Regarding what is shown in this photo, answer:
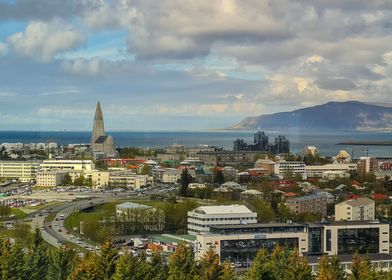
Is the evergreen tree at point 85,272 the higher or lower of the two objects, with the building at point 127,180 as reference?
higher

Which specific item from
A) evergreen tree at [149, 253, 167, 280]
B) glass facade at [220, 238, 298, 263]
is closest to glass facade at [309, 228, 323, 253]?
glass facade at [220, 238, 298, 263]

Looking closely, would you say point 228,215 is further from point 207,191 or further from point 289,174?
point 289,174

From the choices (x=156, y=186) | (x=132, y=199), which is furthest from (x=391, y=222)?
(x=156, y=186)

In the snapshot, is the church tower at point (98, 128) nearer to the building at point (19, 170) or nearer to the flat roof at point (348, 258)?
the building at point (19, 170)

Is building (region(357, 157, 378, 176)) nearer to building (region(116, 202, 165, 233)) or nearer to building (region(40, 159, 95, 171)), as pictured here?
building (region(40, 159, 95, 171))

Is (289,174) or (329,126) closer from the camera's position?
(289,174)

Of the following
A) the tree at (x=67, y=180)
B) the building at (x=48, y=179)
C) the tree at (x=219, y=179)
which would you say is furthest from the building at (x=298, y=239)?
the tree at (x=67, y=180)

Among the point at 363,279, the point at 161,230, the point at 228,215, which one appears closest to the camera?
the point at 363,279
